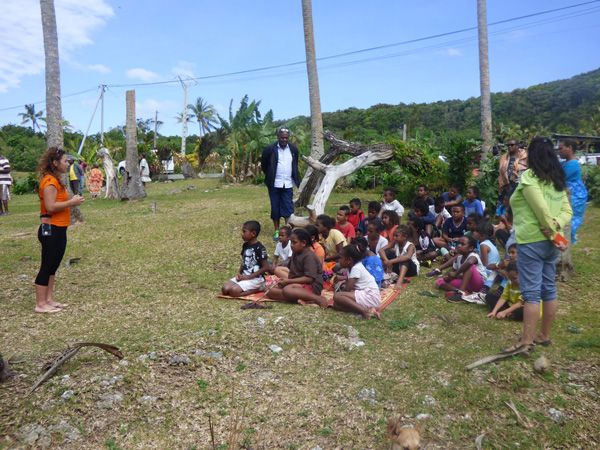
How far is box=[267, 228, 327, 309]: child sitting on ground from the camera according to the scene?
5.68 meters

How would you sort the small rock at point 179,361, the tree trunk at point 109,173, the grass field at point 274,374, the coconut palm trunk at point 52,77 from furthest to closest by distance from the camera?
the tree trunk at point 109,173 < the coconut palm trunk at point 52,77 < the small rock at point 179,361 < the grass field at point 274,374

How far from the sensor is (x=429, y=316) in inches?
213

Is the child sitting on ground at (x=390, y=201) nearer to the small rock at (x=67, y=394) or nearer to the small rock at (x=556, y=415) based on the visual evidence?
the small rock at (x=556, y=415)

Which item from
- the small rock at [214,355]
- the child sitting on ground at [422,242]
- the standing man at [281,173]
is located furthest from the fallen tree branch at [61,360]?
the child sitting on ground at [422,242]

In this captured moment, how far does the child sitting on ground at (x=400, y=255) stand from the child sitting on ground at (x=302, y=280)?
5.17ft

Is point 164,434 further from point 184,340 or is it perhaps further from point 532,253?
point 532,253

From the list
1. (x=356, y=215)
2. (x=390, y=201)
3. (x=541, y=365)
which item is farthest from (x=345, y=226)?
(x=541, y=365)

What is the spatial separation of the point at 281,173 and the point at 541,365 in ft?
18.1

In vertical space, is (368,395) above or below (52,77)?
below

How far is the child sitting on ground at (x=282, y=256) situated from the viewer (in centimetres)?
633

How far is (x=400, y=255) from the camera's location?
7.03m

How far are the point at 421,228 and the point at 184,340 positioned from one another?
16.1 feet

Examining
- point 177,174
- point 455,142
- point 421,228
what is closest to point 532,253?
point 421,228

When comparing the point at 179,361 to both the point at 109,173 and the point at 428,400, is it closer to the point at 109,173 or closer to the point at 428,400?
the point at 428,400
